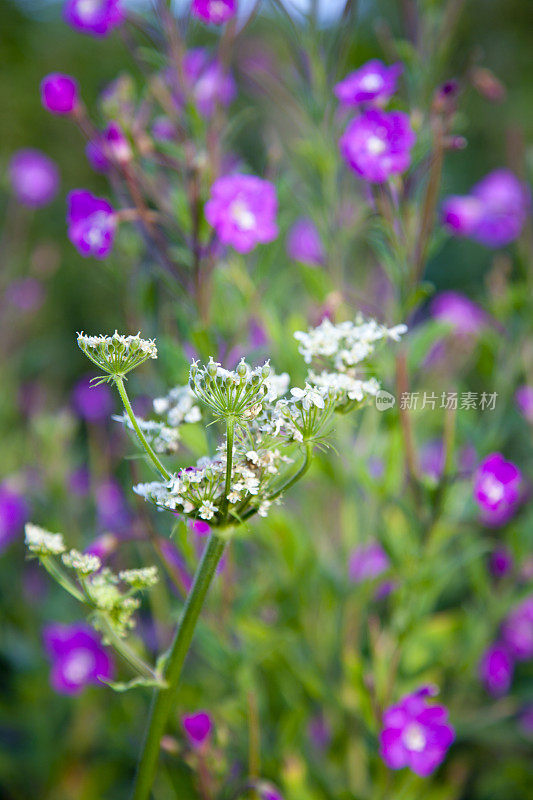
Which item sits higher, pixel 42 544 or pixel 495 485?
pixel 495 485

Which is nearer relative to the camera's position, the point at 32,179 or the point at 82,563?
the point at 82,563

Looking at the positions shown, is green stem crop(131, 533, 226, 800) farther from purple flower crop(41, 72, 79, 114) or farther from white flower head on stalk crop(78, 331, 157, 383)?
purple flower crop(41, 72, 79, 114)

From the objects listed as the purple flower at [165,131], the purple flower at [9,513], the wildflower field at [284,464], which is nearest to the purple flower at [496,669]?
the wildflower field at [284,464]

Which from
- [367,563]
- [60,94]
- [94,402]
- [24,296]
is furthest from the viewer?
[94,402]

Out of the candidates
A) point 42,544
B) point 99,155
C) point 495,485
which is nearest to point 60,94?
point 99,155

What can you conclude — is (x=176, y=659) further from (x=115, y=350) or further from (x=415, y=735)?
(x=415, y=735)

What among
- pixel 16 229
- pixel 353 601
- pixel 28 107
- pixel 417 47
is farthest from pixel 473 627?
pixel 28 107

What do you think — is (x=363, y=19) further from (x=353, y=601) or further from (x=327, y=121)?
(x=353, y=601)

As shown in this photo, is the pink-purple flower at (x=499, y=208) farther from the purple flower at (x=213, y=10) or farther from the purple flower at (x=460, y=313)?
the purple flower at (x=213, y=10)
